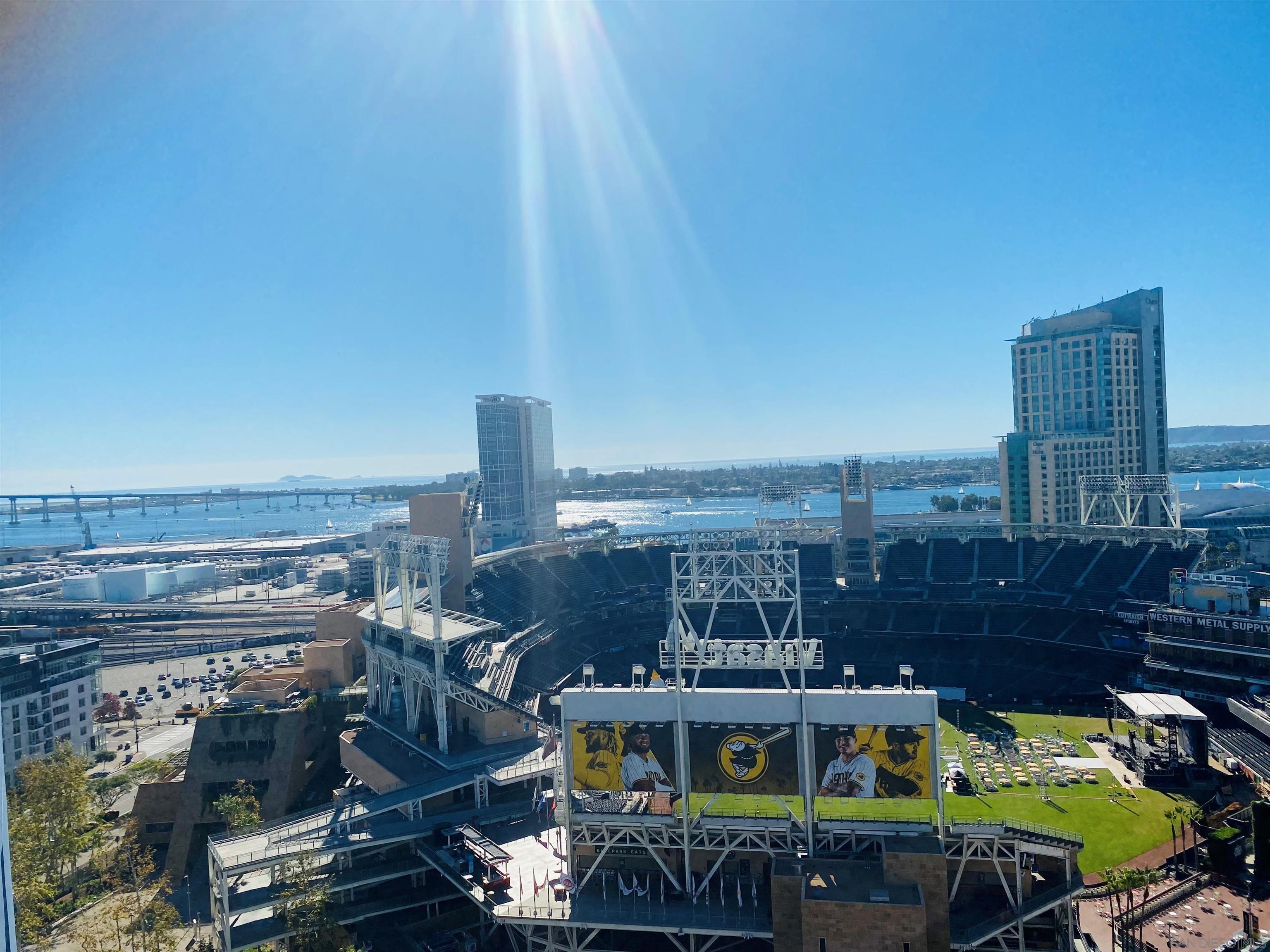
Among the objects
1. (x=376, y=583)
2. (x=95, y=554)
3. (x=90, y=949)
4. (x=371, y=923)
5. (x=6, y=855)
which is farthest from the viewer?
(x=95, y=554)

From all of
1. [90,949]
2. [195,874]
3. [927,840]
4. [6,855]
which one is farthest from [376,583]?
[6,855]

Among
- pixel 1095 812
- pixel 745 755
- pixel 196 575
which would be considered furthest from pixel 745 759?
pixel 196 575

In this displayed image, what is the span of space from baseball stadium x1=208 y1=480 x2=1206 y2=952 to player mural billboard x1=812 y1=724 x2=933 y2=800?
64 millimetres

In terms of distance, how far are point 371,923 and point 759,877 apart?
49.3ft

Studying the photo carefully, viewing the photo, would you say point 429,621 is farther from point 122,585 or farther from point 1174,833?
point 122,585

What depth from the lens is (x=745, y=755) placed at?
2392 cm

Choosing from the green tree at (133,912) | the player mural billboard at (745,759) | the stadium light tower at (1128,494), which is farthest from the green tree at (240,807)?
the stadium light tower at (1128,494)

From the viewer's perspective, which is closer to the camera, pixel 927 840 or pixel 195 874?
pixel 927 840

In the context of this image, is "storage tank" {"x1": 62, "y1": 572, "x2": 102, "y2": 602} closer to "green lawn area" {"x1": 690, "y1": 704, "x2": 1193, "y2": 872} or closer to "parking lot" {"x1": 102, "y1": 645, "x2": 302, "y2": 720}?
"parking lot" {"x1": 102, "y1": 645, "x2": 302, "y2": 720}

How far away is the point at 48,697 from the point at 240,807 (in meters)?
23.2

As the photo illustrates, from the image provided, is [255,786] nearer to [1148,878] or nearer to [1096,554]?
[1148,878]

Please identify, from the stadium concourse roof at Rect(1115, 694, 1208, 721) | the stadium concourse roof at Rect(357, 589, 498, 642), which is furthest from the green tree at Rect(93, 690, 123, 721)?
the stadium concourse roof at Rect(1115, 694, 1208, 721)

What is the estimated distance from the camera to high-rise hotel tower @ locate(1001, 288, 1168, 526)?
8831 centimetres

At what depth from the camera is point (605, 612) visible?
2549 inches
